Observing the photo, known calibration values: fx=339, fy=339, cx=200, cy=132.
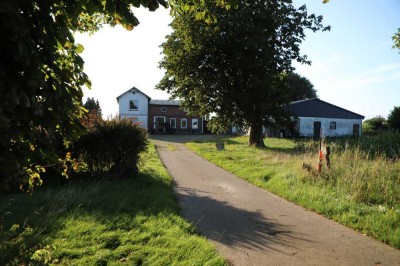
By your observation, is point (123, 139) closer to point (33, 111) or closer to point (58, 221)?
point (58, 221)

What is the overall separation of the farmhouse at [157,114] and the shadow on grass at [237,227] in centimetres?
4474

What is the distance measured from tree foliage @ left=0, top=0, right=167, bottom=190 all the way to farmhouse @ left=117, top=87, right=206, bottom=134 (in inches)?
1957

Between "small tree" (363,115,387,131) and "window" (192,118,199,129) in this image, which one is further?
"window" (192,118,199,129)

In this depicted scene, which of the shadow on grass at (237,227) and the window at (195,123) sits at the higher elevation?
the window at (195,123)

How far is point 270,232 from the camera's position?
652 cm

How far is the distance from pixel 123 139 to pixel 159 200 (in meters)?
3.91

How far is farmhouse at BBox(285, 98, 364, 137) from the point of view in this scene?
46156 millimetres

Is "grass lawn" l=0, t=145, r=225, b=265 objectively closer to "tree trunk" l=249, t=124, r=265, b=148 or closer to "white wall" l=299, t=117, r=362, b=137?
"tree trunk" l=249, t=124, r=265, b=148

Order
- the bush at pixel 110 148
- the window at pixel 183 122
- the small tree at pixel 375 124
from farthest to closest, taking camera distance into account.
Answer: the window at pixel 183 122 < the small tree at pixel 375 124 < the bush at pixel 110 148

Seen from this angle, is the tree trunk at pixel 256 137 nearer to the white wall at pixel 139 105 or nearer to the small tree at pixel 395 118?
the small tree at pixel 395 118

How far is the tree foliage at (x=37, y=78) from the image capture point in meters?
2.16

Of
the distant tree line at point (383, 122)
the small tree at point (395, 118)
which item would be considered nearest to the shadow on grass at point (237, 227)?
the distant tree line at point (383, 122)

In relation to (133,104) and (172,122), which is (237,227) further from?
(172,122)

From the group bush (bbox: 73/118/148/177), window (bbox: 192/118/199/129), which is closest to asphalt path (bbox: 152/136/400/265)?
bush (bbox: 73/118/148/177)
